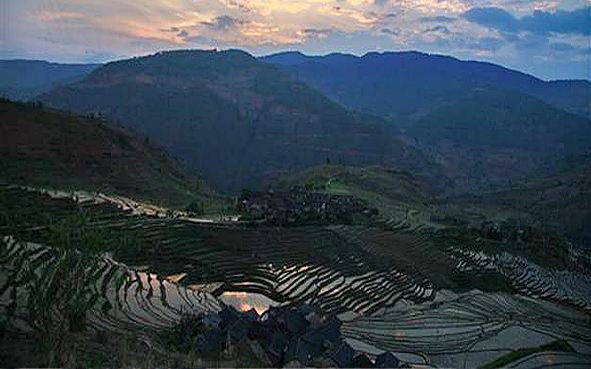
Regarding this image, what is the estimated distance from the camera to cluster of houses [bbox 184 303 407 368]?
42.0 ft

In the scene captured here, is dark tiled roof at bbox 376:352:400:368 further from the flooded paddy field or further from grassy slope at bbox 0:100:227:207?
grassy slope at bbox 0:100:227:207

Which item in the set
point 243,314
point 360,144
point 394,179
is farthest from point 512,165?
point 243,314

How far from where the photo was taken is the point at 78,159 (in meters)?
40.7

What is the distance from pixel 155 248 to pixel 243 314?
1086cm

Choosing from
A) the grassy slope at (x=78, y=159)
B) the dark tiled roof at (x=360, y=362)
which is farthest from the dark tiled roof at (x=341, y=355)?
the grassy slope at (x=78, y=159)

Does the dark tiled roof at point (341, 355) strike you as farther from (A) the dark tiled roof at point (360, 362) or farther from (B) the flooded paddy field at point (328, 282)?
(B) the flooded paddy field at point (328, 282)

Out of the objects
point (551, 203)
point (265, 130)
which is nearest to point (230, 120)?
point (265, 130)

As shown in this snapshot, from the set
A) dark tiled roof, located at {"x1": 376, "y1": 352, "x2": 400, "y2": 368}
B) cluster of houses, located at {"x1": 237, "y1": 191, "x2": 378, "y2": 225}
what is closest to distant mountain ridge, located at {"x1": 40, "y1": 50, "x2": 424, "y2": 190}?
cluster of houses, located at {"x1": 237, "y1": 191, "x2": 378, "y2": 225}

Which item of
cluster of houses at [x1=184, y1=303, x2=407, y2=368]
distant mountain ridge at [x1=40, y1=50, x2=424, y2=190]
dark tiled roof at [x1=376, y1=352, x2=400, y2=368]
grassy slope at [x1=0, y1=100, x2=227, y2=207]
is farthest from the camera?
distant mountain ridge at [x1=40, y1=50, x2=424, y2=190]

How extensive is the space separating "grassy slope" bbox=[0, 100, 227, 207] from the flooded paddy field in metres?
5.82

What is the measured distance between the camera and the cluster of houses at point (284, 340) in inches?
504

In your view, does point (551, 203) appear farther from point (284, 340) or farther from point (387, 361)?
point (284, 340)

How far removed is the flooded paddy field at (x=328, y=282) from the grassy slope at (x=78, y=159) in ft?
19.1

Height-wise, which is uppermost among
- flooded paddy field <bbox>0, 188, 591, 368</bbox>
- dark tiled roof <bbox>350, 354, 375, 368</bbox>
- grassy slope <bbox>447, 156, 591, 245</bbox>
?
dark tiled roof <bbox>350, 354, 375, 368</bbox>
